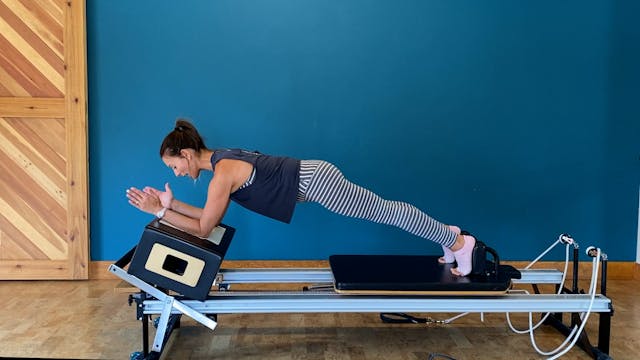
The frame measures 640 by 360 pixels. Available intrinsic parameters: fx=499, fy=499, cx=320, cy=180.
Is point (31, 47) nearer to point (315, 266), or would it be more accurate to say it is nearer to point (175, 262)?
point (175, 262)

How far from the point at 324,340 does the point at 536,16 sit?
237 centimetres

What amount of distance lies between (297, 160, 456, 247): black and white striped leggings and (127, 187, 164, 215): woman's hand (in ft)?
1.93

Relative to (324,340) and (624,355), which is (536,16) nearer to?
(624,355)

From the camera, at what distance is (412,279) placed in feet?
6.52

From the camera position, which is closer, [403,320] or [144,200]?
[144,200]

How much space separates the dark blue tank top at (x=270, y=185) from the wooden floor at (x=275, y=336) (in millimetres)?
585

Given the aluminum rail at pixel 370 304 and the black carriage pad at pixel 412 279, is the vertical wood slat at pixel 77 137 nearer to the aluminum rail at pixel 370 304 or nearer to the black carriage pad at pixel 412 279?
the aluminum rail at pixel 370 304

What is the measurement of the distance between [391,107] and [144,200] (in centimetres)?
169

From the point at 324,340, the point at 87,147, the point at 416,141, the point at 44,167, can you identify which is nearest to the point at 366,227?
the point at 416,141

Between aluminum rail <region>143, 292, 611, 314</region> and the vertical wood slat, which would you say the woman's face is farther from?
the vertical wood slat

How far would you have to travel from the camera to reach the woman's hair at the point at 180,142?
1970 mm

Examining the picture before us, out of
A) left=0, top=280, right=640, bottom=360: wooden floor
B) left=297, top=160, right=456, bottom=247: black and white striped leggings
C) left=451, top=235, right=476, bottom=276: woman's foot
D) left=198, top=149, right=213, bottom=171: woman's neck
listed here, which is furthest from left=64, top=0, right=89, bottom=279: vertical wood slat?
left=451, top=235, right=476, bottom=276: woman's foot

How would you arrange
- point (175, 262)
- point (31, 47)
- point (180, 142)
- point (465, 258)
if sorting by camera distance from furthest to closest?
point (31, 47) < point (465, 258) < point (180, 142) < point (175, 262)

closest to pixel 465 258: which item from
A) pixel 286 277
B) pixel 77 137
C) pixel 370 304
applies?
pixel 370 304
